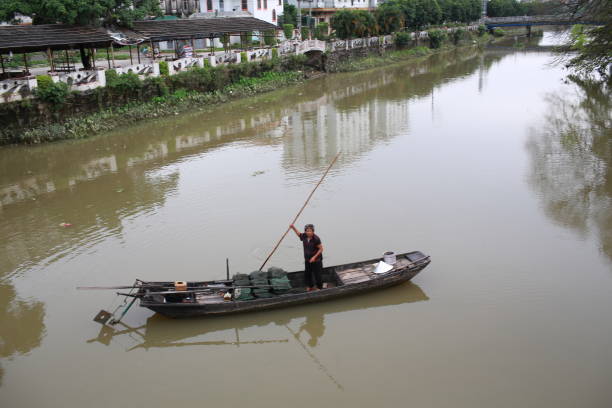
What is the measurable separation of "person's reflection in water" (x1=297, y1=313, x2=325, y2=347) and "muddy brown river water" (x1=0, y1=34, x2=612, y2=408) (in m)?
0.04

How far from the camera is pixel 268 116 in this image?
27359 mm

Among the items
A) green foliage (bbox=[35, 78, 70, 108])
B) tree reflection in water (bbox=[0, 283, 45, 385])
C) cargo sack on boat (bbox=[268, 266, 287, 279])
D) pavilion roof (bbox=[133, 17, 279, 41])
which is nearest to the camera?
tree reflection in water (bbox=[0, 283, 45, 385])

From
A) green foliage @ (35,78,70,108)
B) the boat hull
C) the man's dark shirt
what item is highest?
green foliage @ (35,78,70,108)

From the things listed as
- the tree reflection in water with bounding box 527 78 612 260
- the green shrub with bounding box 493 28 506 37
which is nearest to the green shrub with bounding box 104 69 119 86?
the tree reflection in water with bounding box 527 78 612 260

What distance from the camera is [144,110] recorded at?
25297 mm

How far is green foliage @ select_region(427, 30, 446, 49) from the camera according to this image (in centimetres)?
5869

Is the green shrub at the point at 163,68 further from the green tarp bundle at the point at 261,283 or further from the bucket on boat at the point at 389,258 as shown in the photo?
the bucket on boat at the point at 389,258

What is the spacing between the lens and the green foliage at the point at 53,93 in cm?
2125

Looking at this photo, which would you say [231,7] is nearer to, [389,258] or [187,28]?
[187,28]

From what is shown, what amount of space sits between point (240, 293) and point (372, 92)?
1044 inches

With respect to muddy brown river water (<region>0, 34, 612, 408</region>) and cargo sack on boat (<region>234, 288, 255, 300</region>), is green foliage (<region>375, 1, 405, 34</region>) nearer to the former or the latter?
muddy brown river water (<region>0, 34, 612, 408</region>)

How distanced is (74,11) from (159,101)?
5.11 m

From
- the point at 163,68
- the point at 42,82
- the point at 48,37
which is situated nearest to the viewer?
the point at 42,82

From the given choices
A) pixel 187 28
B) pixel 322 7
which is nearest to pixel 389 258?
pixel 187 28
